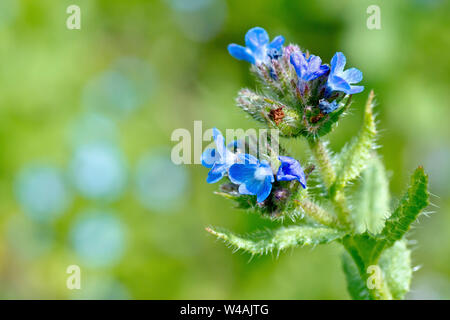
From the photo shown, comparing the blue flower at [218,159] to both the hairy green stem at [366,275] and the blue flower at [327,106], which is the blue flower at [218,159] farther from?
the hairy green stem at [366,275]

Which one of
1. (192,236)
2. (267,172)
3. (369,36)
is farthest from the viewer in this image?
(192,236)

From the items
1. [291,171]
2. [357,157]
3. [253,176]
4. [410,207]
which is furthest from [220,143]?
[410,207]

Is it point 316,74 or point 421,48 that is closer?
point 316,74

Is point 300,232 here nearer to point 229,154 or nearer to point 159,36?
point 229,154

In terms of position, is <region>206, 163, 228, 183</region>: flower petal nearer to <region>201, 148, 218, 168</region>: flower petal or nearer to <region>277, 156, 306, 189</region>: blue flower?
<region>201, 148, 218, 168</region>: flower petal

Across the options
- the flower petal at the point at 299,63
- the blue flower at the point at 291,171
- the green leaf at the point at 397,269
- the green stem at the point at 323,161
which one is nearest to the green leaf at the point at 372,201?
the green leaf at the point at 397,269

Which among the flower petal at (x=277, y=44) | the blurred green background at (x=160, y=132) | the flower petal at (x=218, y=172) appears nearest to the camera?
the flower petal at (x=218, y=172)

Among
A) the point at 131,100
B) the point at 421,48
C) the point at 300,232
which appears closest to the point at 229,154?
the point at 300,232
